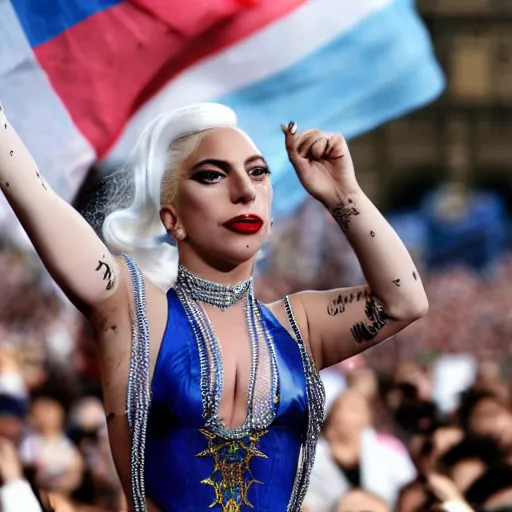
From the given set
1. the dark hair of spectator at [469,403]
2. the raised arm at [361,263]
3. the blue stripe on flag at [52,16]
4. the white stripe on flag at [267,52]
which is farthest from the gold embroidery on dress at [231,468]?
the dark hair of spectator at [469,403]

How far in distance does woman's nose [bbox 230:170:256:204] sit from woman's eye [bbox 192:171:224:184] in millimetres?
40

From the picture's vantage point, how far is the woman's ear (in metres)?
3.63

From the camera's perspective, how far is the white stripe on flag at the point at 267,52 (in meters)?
5.65

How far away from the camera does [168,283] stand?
370 centimetres

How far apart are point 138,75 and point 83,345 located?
2357 mm

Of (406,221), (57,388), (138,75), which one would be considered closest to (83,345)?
(57,388)

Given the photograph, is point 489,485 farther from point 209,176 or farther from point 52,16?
point 209,176

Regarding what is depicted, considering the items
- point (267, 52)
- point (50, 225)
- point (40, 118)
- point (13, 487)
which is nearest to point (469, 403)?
point (267, 52)

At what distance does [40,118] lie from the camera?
15.6 feet

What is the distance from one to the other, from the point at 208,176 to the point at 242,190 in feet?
0.32

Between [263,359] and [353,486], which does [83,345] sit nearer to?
[353,486]

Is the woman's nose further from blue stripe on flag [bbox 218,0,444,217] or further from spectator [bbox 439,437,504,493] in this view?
spectator [bbox 439,437,504,493]

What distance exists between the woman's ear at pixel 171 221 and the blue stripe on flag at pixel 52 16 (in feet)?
4.27

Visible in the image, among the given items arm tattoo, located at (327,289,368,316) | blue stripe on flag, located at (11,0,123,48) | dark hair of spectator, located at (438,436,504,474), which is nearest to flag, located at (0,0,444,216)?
blue stripe on flag, located at (11,0,123,48)
